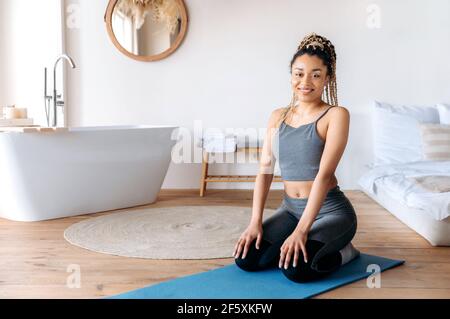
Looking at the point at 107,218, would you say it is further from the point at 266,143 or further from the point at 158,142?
the point at 266,143

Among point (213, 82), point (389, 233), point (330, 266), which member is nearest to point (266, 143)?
point (330, 266)

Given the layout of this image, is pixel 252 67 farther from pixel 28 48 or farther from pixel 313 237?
pixel 313 237

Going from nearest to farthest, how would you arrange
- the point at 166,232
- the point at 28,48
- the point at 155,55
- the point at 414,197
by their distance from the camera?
the point at 414,197, the point at 166,232, the point at 28,48, the point at 155,55

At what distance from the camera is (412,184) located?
343 centimetres

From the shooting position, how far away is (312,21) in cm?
510

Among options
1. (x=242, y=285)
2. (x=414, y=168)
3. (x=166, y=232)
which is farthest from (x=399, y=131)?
(x=242, y=285)

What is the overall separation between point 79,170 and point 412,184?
2.23 metres

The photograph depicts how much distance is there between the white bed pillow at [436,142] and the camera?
13.9ft

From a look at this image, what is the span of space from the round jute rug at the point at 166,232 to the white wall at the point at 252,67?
1.27 meters

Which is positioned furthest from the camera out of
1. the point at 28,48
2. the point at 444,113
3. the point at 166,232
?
the point at 28,48

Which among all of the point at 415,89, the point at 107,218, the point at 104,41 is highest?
the point at 104,41

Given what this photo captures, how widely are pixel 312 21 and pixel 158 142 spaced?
1.92 meters

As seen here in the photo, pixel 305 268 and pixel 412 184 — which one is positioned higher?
pixel 412 184

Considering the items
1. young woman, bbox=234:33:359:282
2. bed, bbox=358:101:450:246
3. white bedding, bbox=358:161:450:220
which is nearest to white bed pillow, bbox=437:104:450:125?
bed, bbox=358:101:450:246
